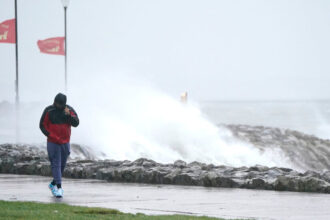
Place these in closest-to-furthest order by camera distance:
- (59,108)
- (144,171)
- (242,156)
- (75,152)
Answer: (59,108) → (144,171) → (75,152) → (242,156)

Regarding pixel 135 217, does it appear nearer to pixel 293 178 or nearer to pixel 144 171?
pixel 293 178

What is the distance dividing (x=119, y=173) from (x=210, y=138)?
81.2 feet

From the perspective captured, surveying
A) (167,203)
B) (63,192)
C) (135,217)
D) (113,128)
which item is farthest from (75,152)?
(135,217)

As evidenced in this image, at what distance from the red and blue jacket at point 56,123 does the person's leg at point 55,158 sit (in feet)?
0.31

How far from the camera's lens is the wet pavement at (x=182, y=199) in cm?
→ 1210

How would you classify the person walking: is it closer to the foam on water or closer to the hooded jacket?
the hooded jacket

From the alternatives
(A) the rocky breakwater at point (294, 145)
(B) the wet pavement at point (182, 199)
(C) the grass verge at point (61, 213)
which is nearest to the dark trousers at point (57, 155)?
(B) the wet pavement at point (182, 199)

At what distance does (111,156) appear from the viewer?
3362cm

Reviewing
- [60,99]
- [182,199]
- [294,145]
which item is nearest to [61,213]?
[182,199]

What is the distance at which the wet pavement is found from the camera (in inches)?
476

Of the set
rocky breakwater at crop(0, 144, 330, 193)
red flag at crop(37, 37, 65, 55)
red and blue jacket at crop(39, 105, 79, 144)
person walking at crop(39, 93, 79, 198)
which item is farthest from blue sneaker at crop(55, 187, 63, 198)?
red flag at crop(37, 37, 65, 55)

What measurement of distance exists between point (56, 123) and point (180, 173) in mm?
3419

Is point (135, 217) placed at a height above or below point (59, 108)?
below

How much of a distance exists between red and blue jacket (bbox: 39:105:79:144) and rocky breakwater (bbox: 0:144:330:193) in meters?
3.08
